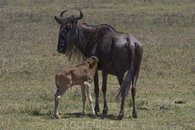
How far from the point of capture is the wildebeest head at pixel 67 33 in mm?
8594

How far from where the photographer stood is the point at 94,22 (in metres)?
24.2

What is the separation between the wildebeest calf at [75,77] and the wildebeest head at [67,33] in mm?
818

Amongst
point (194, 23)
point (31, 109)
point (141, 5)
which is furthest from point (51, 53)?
point (141, 5)

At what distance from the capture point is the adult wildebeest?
25.4 feet

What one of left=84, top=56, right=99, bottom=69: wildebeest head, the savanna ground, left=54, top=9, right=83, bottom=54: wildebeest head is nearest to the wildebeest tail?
the savanna ground

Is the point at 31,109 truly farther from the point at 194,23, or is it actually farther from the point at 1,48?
the point at 194,23

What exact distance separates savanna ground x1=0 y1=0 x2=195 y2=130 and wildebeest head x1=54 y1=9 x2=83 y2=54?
1566 millimetres

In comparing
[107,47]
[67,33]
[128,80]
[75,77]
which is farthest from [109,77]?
[128,80]

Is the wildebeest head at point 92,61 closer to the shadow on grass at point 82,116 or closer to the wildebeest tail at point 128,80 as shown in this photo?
the wildebeest tail at point 128,80

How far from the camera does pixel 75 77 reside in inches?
312

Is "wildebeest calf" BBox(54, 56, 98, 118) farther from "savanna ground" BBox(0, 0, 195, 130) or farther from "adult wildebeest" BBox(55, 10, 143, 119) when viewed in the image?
"savanna ground" BBox(0, 0, 195, 130)

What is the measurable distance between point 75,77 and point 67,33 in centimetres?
131

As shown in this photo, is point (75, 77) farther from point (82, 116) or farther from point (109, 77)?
point (109, 77)

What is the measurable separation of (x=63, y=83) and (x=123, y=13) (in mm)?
20978
